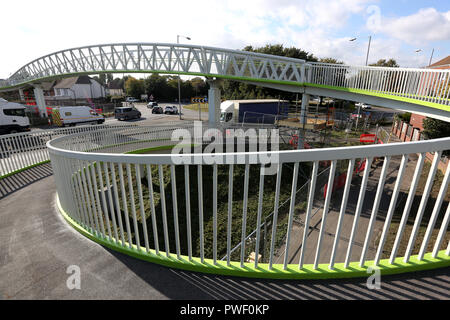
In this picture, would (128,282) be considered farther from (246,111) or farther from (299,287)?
(246,111)

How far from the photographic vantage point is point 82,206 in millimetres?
3318

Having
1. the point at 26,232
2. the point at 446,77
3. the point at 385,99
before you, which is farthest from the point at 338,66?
the point at 26,232

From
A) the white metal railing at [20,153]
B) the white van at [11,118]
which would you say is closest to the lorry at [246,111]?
the white metal railing at [20,153]

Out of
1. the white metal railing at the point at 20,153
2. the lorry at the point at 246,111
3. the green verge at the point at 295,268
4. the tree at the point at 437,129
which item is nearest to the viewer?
the green verge at the point at 295,268

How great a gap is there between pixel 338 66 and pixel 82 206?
13948 mm

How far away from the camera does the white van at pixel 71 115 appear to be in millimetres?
22317

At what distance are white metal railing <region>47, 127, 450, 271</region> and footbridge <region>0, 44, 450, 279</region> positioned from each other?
2cm

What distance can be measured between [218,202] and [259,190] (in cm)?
782

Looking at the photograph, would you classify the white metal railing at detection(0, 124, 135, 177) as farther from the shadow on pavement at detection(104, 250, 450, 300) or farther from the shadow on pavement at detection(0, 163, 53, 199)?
the shadow on pavement at detection(104, 250, 450, 300)

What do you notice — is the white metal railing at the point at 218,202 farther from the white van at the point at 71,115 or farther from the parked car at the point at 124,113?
the parked car at the point at 124,113

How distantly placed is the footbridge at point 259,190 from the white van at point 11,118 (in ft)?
23.6

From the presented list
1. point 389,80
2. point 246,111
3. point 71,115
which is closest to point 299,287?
point 389,80
